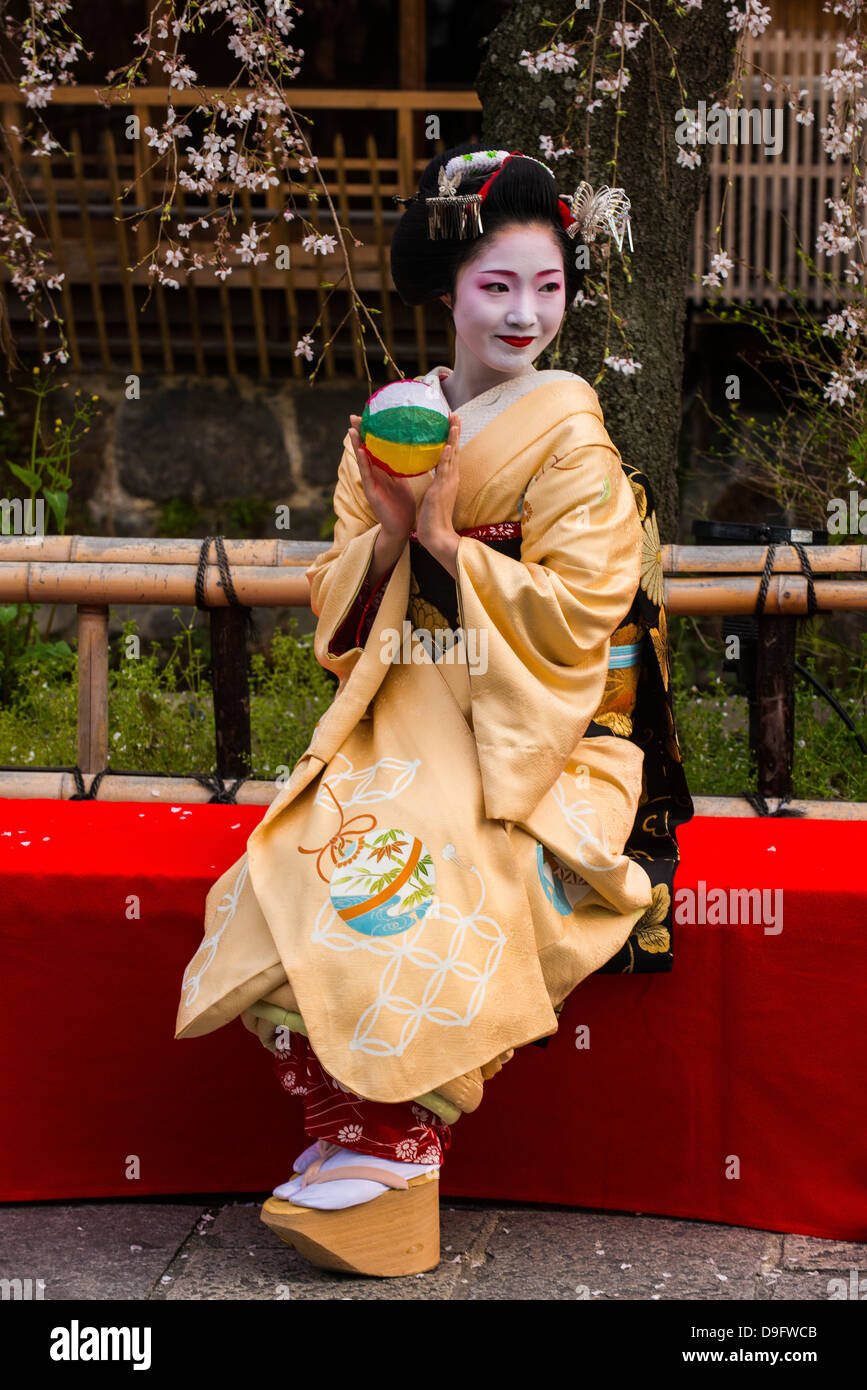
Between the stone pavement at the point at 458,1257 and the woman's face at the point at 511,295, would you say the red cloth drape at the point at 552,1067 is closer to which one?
the stone pavement at the point at 458,1257

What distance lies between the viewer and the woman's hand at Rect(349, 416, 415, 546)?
2264mm

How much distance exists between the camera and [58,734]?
462 cm

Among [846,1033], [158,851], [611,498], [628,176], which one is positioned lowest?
[846,1033]

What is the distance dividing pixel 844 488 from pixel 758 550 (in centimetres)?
198

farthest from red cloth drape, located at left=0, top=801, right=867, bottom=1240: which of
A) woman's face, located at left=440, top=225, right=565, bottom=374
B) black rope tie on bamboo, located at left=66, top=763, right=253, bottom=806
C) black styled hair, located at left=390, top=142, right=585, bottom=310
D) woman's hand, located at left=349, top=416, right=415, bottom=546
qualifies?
black styled hair, located at left=390, top=142, right=585, bottom=310

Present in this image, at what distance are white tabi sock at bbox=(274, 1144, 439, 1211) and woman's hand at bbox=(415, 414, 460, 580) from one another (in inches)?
36.3

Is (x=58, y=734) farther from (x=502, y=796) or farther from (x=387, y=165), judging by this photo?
(x=387, y=165)

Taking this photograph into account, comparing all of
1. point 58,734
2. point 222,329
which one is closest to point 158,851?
point 58,734

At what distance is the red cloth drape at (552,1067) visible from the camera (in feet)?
8.05

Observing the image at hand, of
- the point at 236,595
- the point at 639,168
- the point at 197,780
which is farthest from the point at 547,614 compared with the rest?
the point at 639,168

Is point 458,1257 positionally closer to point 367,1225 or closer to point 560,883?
point 367,1225

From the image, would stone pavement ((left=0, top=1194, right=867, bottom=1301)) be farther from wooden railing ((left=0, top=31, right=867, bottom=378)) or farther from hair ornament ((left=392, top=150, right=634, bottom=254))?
wooden railing ((left=0, top=31, right=867, bottom=378))

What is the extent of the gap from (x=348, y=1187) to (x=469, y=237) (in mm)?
1541

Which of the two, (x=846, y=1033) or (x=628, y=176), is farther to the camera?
(x=628, y=176)
